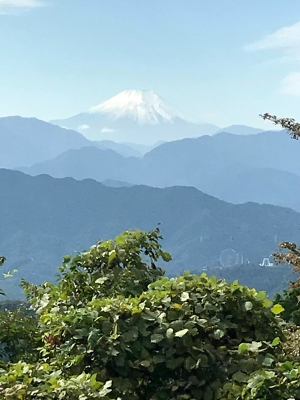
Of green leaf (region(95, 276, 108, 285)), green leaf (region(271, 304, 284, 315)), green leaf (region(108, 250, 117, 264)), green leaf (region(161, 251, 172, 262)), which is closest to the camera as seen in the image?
green leaf (region(271, 304, 284, 315))

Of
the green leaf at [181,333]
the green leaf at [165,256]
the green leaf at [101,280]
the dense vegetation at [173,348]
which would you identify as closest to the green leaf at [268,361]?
the dense vegetation at [173,348]

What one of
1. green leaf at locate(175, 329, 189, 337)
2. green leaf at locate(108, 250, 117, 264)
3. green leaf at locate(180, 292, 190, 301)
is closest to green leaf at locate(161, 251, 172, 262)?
green leaf at locate(108, 250, 117, 264)

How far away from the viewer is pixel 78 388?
2.69 meters

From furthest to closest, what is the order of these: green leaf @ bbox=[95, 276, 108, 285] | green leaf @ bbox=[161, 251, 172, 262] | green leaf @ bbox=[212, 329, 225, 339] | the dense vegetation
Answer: green leaf @ bbox=[161, 251, 172, 262] → green leaf @ bbox=[95, 276, 108, 285] → green leaf @ bbox=[212, 329, 225, 339] → the dense vegetation

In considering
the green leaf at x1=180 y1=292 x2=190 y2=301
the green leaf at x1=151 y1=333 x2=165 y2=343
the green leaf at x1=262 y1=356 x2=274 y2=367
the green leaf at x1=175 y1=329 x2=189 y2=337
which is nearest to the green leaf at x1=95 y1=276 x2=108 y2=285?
the green leaf at x1=180 y1=292 x2=190 y2=301

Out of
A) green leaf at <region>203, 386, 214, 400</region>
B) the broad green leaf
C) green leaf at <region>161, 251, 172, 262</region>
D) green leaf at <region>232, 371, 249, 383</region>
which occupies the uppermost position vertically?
green leaf at <region>161, 251, 172, 262</region>

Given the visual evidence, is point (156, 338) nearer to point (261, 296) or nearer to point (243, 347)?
point (243, 347)

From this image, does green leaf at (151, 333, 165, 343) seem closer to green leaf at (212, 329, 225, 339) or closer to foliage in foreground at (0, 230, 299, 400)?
foliage in foreground at (0, 230, 299, 400)

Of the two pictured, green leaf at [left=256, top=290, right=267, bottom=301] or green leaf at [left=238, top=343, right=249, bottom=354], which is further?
green leaf at [left=256, top=290, right=267, bottom=301]

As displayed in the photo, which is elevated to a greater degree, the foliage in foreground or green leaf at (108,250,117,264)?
green leaf at (108,250,117,264)

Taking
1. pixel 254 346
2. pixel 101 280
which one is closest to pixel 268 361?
pixel 254 346

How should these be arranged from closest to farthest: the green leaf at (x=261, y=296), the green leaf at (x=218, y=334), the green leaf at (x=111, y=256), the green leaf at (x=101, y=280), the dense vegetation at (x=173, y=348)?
the dense vegetation at (x=173, y=348), the green leaf at (x=218, y=334), the green leaf at (x=261, y=296), the green leaf at (x=101, y=280), the green leaf at (x=111, y=256)

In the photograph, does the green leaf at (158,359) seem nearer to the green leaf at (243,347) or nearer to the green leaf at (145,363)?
the green leaf at (145,363)

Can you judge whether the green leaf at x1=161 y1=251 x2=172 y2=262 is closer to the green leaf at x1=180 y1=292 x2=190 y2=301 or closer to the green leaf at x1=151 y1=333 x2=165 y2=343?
the green leaf at x1=180 y1=292 x2=190 y2=301
